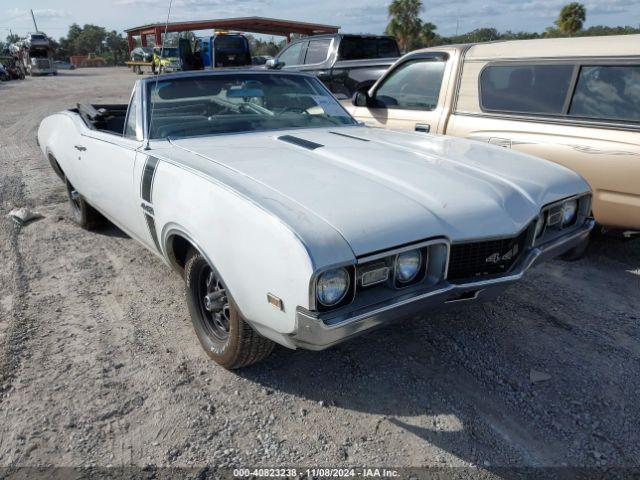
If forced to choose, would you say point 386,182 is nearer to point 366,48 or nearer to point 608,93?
point 608,93

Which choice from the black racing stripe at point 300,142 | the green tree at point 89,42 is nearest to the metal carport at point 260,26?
the black racing stripe at point 300,142

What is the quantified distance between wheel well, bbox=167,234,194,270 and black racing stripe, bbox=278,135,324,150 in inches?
35.9

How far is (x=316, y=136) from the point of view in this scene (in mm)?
3332

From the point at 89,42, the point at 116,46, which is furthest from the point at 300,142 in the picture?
the point at 89,42

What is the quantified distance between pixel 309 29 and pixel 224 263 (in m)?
32.5

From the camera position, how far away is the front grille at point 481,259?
7.43 feet

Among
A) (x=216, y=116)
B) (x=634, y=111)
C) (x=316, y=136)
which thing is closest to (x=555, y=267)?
(x=634, y=111)

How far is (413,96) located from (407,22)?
3954cm

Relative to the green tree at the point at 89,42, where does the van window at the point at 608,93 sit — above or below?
below

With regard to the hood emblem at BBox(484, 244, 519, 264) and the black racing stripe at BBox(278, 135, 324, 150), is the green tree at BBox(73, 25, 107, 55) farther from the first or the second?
the hood emblem at BBox(484, 244, 519, 264)

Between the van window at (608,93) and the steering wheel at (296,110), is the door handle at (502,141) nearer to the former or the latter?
the van window at (608,93)

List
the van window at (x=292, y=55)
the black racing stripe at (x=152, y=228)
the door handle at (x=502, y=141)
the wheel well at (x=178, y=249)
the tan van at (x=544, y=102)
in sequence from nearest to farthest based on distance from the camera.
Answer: the wheel well at (x=178, y=249), the black racing stripe at (x=152, y=228), the tan van at (x=544, y=102), the door handle at (x=502, y=141), the van window at (x=292, y=55)

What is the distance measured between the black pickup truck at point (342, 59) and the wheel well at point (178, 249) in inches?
214

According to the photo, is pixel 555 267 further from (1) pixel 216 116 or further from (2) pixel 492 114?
(1) pixel 216 116
